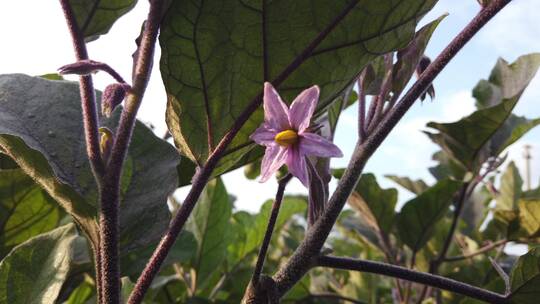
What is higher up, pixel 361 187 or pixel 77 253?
pixel 361 187

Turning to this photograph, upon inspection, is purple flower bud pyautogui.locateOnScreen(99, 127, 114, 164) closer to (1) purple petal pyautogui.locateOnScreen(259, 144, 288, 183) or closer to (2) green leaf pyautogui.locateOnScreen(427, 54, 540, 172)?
(1) purple petal pyautogui.locateOnScreen(259, 144, 288, 183)

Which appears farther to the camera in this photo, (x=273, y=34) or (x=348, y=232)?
(x=348, y=232)

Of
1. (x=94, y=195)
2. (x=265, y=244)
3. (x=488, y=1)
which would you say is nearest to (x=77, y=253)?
(x=94, y=195)

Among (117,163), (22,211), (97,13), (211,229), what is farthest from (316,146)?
(211,229)

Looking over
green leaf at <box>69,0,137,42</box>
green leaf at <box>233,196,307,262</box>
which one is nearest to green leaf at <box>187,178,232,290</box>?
green leaf at <box>233,196,307,262</box>

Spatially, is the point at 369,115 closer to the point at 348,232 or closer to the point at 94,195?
the point at 94,195

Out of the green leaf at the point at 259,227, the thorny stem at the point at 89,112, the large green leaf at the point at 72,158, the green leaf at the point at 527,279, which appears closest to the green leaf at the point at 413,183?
the green leaf at the point at 259,227
